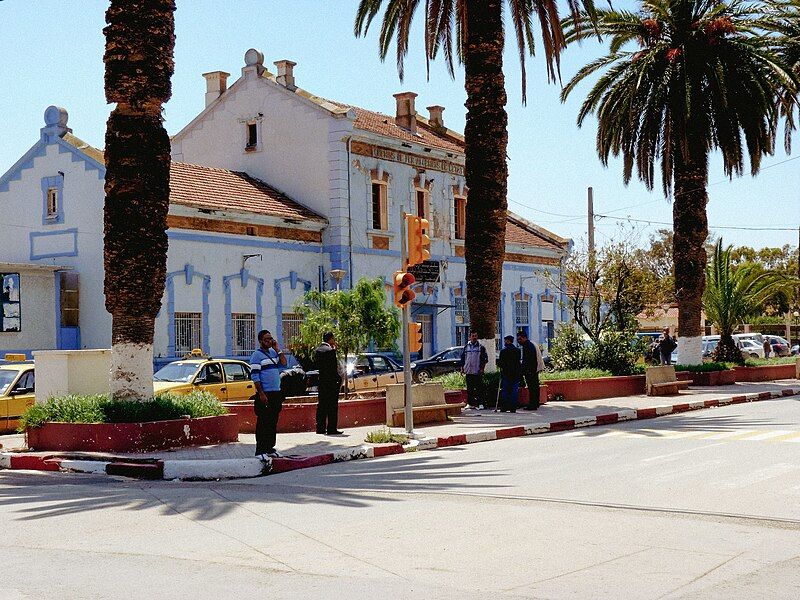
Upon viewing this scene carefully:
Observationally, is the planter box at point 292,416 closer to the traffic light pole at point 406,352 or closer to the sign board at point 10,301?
the traffic light pole at point 406,352

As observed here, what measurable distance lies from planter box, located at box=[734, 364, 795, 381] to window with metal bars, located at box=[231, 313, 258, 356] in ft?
49.9

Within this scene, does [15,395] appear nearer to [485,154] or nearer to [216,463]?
[216,463]

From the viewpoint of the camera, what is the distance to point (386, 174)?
119 feet

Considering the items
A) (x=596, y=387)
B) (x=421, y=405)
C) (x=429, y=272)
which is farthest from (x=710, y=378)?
(x=421, y=405)

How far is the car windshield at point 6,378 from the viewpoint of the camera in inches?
744

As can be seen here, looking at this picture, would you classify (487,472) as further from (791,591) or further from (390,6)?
(390,6)

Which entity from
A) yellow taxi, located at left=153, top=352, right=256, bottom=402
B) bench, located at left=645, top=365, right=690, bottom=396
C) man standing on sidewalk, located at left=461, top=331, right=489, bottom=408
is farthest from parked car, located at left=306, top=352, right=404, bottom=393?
bench, located at left=645, top=365, right=690, bottom=396

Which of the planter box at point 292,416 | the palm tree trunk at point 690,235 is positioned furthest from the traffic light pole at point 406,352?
the palm tree trunk at point 690,235

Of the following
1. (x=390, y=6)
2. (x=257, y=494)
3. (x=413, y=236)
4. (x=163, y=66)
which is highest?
(x=390, y=6)

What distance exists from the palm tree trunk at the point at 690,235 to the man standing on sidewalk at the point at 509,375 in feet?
35.9

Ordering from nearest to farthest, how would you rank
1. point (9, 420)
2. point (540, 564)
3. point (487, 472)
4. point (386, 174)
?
1. point (540, 564)
2. point (487, 472)
3. point (9, 420)
4. point (386, 174)

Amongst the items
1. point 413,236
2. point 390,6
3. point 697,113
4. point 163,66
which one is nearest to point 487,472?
point 413,236

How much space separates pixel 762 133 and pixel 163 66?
19260 mm

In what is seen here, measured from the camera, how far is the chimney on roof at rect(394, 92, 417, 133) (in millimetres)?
41469
